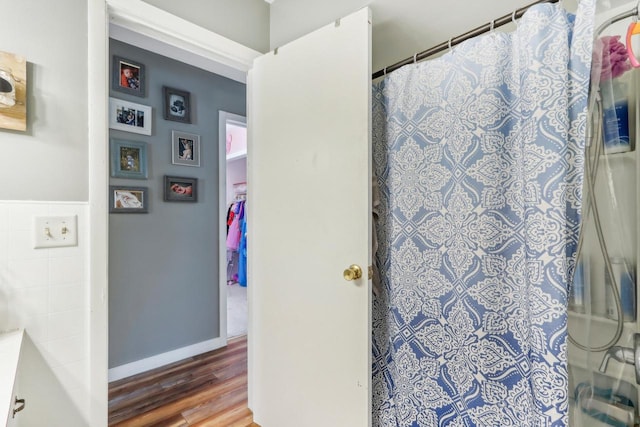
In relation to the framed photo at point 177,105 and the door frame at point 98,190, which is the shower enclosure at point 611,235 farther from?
the framed photo at point 177,105

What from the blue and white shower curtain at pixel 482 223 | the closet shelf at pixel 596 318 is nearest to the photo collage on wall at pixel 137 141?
the blue and white shower curtain at pixel 482 223

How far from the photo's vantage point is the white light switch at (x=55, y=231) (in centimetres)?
107

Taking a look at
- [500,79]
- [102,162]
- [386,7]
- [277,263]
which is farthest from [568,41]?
[102,162]

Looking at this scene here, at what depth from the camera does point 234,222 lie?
4.64m

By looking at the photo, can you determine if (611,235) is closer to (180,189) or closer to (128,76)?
(180,189)

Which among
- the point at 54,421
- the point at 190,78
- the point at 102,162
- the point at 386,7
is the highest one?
the point at 190,78

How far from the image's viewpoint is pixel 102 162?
1.20m

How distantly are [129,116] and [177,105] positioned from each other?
14.4 inches

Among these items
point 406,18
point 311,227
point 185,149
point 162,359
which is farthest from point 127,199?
point 406,18

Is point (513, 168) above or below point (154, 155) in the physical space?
below

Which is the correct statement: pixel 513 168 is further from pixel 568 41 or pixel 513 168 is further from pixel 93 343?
pixel 93 343

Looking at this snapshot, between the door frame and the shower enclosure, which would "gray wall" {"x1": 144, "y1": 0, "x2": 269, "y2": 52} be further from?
the shower enclosure

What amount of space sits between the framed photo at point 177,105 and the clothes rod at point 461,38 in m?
1.76

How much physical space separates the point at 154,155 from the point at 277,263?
1476mm
